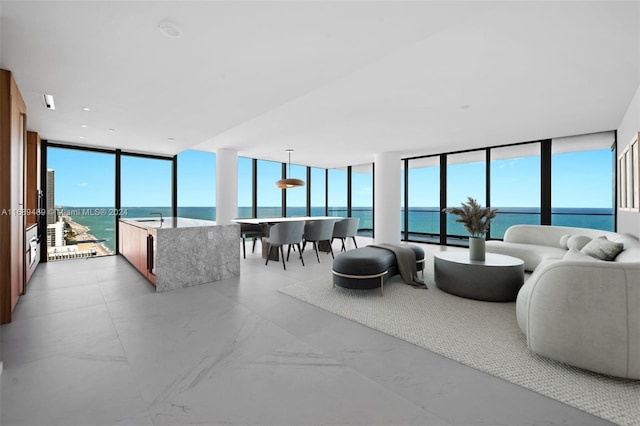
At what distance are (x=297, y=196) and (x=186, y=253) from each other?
6340mm

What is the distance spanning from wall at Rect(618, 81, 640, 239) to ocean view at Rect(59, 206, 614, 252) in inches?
28.3

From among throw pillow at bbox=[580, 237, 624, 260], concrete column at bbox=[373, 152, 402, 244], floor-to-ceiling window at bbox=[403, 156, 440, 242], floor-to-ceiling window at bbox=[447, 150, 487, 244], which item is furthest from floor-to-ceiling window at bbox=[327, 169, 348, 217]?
throw pillow at bbox=[580, 237, 624, 260]

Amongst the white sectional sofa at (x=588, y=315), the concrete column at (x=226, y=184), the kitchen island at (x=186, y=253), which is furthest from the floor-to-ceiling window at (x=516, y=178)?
the concrete column at (x=226, y=184)

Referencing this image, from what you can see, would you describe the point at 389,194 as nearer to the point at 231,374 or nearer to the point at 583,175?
the point at 583,175

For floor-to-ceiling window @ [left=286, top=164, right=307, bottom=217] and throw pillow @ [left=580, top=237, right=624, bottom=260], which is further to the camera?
floor-to-ceiling window @ [left=286, top=164, right=307, bottom=217]

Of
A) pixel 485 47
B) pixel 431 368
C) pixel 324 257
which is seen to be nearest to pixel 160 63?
pixel 485 47

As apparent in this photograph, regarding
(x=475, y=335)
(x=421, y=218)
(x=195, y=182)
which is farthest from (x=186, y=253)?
(x=421, y=218)

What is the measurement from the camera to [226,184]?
286 inches

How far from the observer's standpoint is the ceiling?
2021 millimetres

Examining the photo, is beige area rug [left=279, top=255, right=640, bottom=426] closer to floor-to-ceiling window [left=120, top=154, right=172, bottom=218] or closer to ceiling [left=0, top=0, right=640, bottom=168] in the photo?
ceiling [left=0, top=0, right=640, bottom=168]

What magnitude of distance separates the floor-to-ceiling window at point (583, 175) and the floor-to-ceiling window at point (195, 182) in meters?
8.03

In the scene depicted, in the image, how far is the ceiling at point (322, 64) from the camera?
2021 millimetres

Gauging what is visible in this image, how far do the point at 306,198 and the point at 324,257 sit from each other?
4472 millimetres

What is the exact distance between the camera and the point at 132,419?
1.48m
